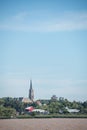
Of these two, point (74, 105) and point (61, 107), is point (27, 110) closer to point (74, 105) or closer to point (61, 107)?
point (61, 107)

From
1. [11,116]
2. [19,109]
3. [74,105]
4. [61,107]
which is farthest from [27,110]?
[11,116]

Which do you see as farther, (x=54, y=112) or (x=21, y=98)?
(x=21, y=98)

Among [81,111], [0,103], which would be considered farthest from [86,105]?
[0,103]

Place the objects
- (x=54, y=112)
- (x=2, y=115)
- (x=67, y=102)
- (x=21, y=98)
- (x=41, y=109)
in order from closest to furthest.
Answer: (x=2, y=115), (x=54, y=112), (x=41, y=109), (x=67, y=102), (x=21, y=98)

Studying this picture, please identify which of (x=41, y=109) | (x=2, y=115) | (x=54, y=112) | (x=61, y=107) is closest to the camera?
(x=2, y=115)

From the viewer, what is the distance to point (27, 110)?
73.0m

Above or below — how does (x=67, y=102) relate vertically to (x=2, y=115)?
above

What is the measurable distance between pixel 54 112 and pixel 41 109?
9.19 metres

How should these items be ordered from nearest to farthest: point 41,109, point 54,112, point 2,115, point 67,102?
1. point 2,115
2. point 54,112
3. point 41,109
4. point 67,102

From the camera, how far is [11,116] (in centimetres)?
5366

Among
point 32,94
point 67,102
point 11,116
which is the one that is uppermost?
point 32,94

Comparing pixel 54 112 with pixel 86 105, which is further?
pixel 86 105

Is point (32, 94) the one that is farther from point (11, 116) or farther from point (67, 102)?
point (11, 116)

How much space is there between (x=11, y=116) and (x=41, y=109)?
2075 centimetres
